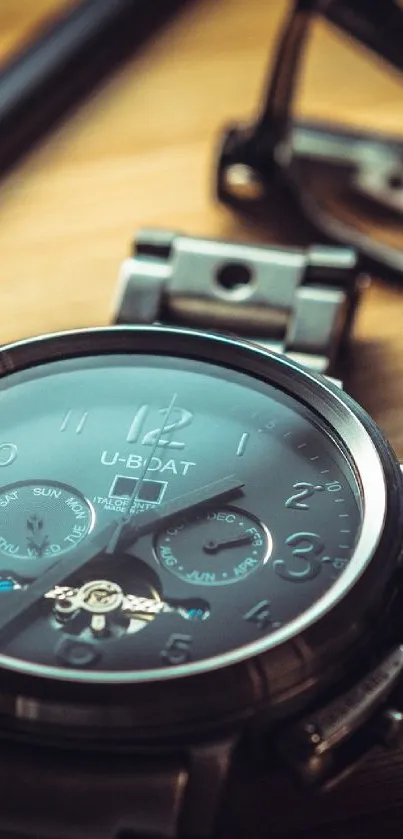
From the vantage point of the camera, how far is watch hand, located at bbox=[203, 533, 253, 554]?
65cm

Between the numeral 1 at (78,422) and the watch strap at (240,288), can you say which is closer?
the numeral 1 at (78,422)

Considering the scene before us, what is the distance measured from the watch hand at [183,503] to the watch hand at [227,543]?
2 cm

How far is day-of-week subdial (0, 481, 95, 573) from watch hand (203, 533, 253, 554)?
6 cm

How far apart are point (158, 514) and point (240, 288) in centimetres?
23

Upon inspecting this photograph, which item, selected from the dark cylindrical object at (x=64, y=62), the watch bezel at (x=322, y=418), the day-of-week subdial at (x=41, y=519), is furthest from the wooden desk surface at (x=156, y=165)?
the day-of-week subdial at (x=41, y=519)

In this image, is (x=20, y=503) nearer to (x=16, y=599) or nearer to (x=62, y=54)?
(x=16, y=599)

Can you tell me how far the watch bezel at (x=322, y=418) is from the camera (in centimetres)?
57

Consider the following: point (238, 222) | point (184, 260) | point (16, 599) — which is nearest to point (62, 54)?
point (238, 222)

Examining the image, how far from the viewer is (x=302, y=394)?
0.71 metres

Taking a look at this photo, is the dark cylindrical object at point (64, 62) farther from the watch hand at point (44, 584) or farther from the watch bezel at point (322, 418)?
the watch hand at point (44, 584)

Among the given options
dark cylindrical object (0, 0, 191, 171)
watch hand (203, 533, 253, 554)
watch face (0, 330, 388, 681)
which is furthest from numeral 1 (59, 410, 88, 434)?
dark cylindrical object (0, 0, 191, 171)

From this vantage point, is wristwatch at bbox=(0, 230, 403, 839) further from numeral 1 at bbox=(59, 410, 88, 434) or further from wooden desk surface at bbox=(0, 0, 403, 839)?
wooden desk surface at bbox=(0, 0, 403, 839)

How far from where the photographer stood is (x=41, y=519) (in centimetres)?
66

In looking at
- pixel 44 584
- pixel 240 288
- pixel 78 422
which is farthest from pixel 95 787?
pixel 240 288
